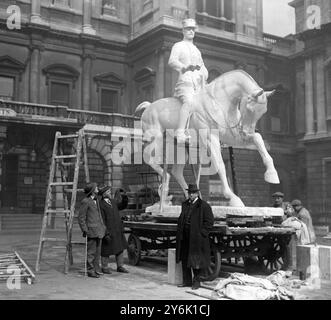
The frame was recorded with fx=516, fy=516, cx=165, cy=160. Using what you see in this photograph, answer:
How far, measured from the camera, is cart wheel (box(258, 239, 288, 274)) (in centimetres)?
987

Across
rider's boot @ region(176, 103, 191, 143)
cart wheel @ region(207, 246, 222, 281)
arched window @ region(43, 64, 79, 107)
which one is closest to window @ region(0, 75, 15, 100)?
arched window @ region(43, 64, 79, 107)

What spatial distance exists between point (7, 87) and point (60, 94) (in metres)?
3.24

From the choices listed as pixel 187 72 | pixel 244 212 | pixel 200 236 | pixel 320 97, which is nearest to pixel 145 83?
pixel 320 97

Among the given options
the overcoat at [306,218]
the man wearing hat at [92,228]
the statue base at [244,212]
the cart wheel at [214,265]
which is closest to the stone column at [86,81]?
the man wearing hat at [92,228]

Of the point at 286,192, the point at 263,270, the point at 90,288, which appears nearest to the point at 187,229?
the point at 90,288

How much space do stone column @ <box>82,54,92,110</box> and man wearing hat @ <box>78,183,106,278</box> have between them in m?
23.2

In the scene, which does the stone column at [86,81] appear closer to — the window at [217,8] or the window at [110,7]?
the window at [110,7]

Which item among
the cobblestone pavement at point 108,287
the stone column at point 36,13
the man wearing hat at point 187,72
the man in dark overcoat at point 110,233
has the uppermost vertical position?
the stone column at point 36,13

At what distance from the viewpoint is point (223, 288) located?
767cm

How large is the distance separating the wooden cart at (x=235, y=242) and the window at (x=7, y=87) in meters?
20.9

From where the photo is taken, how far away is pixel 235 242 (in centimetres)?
1034

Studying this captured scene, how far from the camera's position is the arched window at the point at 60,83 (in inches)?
1240

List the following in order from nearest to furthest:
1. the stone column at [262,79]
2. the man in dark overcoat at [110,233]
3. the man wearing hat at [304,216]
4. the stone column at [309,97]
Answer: the man in dark overcoat at [110,233], the man wearing hat at [304,216], the stone column at [309,97], the stone column at [262,79]
